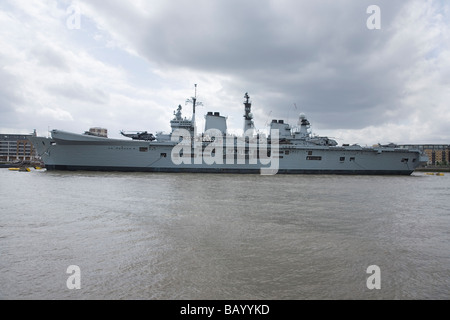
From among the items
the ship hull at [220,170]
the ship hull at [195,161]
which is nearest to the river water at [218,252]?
the ship hull at [195,161]

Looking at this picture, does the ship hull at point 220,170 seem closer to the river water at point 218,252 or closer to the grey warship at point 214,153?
the grey warship at point 214,153

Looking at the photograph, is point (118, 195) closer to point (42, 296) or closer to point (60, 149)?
point (42, 296)

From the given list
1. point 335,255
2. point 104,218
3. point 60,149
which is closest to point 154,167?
point 60,149

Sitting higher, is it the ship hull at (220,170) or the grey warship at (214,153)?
the grey warship at (214,153)

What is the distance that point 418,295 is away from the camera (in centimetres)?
365

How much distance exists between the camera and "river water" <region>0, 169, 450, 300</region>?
3693mm

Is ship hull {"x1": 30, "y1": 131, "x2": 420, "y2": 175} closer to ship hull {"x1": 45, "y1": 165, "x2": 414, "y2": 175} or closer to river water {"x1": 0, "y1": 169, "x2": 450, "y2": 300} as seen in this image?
ship hull {"x1": 45, "y1": 165, "x2": 414, "y2": 175}

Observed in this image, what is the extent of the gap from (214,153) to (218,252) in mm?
25189

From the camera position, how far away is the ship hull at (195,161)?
90.2 ft

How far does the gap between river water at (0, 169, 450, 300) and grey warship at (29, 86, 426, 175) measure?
1902 cm

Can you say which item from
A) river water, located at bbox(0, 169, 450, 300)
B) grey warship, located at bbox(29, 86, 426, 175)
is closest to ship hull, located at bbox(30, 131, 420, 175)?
grey warship, located at bbox(29, 86, 426, 175)

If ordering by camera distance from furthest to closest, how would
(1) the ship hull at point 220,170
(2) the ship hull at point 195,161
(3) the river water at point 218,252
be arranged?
(1) the ship hull at point 220,170 < (2) the ship hull at point 195,161 < (3) the river water at point 218,252
